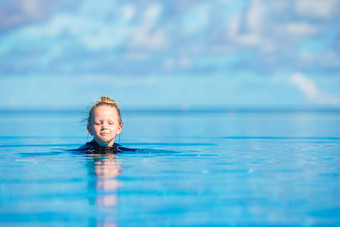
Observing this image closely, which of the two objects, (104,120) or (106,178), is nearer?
(106,178)

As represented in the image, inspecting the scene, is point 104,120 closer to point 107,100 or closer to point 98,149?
point 107,100

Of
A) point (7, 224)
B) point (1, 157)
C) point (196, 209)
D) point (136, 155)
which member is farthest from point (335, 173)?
point (1, 157)

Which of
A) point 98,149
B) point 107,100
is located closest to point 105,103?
point 107,100

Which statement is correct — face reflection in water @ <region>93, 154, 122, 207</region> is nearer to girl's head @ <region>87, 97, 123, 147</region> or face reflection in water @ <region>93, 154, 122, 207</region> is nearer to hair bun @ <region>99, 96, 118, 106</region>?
girl's head @ <region>87, 97, 123, 147</region>

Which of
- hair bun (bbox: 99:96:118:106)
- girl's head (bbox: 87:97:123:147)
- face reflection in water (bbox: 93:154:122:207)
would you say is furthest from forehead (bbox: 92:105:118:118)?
face reflection in water (bbox: 93:154:122:207)

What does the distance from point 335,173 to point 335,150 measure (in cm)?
607

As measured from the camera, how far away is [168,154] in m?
14.4

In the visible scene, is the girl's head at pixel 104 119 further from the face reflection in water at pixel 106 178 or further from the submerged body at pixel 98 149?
the face reflection in water at pixel 106 178

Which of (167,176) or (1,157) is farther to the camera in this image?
(1,157)

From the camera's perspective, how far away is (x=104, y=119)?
520 inches

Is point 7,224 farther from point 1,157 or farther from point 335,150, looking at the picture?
point 335,150

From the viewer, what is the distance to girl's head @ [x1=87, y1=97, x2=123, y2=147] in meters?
13.2

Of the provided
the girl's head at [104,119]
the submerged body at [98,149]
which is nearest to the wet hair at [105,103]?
the girl's head at [104,119]

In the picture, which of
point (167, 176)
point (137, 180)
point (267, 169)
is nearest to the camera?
point (137, 180)
